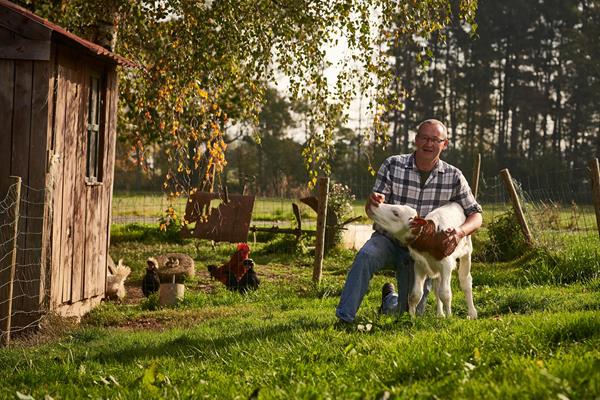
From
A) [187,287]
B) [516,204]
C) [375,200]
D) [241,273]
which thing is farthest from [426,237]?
[516,204]

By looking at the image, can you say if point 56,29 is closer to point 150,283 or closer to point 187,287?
point 150,283

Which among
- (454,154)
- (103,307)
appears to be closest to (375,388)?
(103,307)

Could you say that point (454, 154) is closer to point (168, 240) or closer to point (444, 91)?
point (444, 91)

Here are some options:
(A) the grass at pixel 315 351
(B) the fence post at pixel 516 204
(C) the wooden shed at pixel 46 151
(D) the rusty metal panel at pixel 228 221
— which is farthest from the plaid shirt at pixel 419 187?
(D) the rusty metal panel at pixel 228 221

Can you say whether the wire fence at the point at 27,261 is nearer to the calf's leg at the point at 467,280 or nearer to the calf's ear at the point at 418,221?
the calf's ear at the point at 418,221

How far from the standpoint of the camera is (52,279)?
27.5 ft

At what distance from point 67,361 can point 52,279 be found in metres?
2.39

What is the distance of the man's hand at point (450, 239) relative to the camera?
6.62 m

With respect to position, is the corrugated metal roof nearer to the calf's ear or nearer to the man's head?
the man's head

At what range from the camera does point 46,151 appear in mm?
8086

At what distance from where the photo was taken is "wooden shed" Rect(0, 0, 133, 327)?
314 inches

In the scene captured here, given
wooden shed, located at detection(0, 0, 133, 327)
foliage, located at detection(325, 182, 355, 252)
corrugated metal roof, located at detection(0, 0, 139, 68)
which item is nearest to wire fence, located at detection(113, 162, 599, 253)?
foliage, located at detection(325, 182, 355, 252)

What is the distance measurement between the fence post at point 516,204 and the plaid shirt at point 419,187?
578 centimetres

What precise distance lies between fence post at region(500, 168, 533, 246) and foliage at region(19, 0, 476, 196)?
Result: 308 centimetres
